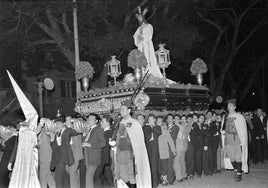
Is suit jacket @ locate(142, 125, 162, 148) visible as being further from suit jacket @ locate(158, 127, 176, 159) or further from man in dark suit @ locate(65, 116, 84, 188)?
man in dark suit @ locate(65, 116, 84, 188)

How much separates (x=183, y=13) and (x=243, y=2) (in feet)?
29.9

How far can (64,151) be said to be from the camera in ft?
28.8

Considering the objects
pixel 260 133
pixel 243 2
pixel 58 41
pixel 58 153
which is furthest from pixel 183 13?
pixel 58 153

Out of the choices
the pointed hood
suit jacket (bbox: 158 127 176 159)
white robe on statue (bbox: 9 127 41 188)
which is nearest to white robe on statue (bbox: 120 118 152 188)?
suit jacket (bbox: 158 127 176 159)

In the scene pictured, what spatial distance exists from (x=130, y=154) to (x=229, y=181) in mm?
3710

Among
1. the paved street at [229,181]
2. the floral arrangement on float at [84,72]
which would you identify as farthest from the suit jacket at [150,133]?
the floral arrangement on float at [84,72]

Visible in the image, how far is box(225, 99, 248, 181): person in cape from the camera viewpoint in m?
10.8

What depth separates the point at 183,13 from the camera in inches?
771

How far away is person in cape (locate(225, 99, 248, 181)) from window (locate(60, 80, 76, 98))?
2775 centimetres

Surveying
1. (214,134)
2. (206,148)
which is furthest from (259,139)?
(206,148)

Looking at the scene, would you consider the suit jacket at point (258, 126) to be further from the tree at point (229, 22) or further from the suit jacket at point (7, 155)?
the tree at point (229, 22)

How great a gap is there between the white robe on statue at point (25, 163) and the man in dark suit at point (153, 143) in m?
3.18

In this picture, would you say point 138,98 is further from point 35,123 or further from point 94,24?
point 94,24

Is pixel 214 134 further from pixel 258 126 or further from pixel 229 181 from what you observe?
pixel 258 126
